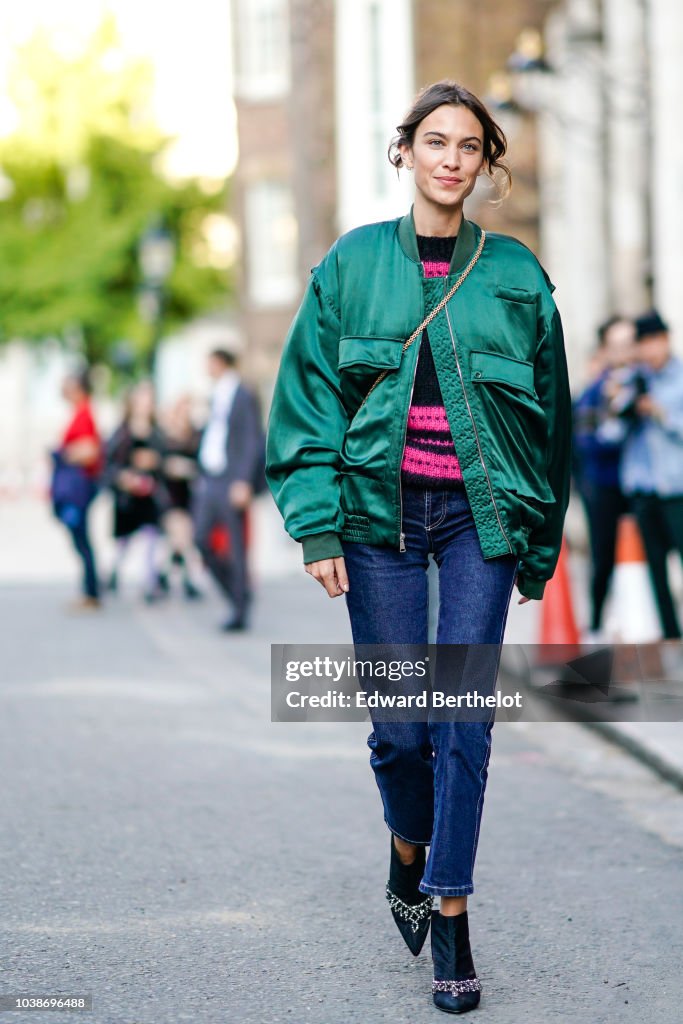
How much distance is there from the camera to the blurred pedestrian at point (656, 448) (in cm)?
814

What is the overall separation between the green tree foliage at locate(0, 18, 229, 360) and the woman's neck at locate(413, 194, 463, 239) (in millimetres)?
33362

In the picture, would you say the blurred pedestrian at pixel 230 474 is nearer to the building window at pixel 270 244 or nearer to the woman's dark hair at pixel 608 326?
the woman's dark hair at pixel 608 326

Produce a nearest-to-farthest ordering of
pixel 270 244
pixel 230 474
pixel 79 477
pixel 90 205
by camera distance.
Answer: pixel 230 474 < pixel 79 477 < pixel 270 244 < pixel 90 205

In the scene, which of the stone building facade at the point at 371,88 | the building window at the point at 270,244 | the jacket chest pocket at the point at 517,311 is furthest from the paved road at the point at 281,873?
the building window at the point at 270,244

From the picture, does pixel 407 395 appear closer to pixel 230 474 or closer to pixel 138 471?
pixel 230 474

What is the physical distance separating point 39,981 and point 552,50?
16.5 meters

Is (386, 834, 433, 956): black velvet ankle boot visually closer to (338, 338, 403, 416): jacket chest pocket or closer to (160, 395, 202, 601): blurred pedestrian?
(338, 338, 403, 416): jacket chest pocket

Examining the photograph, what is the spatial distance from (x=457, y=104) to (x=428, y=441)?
30.4 inches

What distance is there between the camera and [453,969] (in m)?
3.75

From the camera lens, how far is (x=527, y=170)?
20578mm

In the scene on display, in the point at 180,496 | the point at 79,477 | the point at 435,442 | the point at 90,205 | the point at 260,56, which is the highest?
the point at 260,56

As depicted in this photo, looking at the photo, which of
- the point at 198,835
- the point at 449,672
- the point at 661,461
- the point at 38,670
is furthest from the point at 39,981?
the point at 38,670

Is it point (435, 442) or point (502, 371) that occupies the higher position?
point (502, 371)

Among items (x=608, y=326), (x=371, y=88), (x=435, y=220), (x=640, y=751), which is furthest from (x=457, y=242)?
(x=371, y=88)
